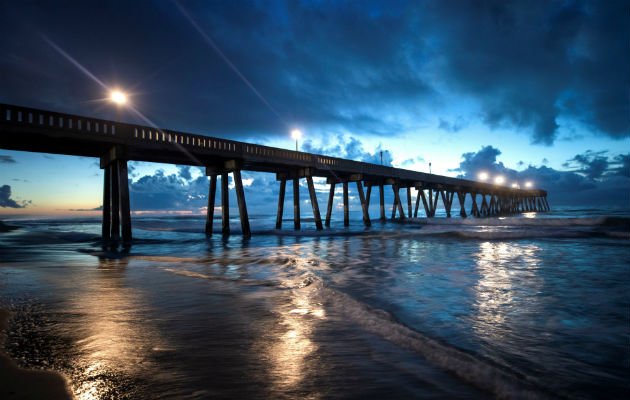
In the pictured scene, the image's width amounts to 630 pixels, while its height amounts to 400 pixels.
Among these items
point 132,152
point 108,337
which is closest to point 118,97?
point 132,152

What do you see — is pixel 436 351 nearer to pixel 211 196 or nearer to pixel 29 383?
pixel 29 383

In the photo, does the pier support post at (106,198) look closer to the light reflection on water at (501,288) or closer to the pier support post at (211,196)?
the pier support post at (211,196)

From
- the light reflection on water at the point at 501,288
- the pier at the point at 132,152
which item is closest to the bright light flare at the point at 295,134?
the pier at the point at 132,152

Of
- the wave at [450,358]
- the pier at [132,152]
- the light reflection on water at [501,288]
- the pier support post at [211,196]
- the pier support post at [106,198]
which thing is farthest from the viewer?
the pier support post at [211,196]

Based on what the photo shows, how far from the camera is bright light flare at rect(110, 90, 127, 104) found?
571 inches

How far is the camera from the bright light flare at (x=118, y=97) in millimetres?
14503

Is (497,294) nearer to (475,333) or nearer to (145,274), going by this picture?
(475,333)

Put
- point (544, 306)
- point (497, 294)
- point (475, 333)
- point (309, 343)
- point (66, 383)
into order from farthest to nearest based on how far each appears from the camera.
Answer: point (497, 294) → point (544, 306) → point (475, 333) → point (309, 343) → point (66, 383)

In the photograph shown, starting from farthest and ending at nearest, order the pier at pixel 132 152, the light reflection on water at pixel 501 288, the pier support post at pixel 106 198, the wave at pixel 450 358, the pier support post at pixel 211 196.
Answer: the pier support post at pixel 211 196
the pier support post at pixel 106 198
the pier at pixel 132 152
the light reflection on water at pixel 501 288
the wave at pixel 450 358

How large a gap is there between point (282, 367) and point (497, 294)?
471 centimetres

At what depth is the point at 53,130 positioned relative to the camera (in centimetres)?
1377

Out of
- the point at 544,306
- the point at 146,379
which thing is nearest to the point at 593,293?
the point at 544,306

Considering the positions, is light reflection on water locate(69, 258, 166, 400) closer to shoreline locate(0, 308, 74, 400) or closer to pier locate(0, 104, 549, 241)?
shoreline locate(0, 308, 74, 400)

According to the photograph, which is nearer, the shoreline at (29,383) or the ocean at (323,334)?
the shoreline at (29,383)
